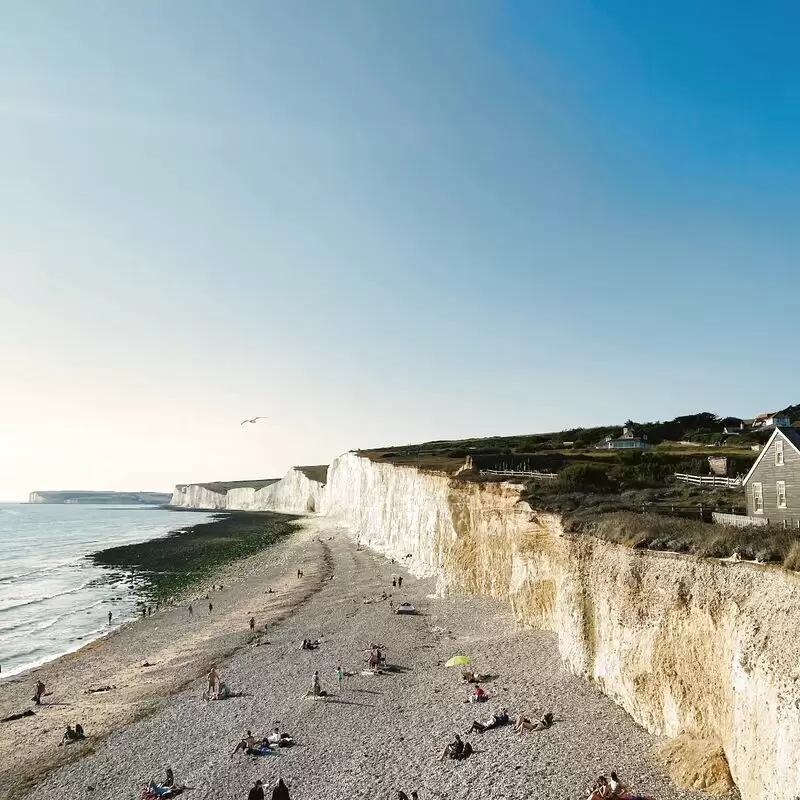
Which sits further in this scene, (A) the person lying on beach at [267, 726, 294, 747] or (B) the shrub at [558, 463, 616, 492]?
(B) the shrub at [558, 463, 616, 492]

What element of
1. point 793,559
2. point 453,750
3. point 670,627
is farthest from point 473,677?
point 793,559

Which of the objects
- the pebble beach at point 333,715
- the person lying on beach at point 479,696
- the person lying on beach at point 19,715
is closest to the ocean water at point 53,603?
the pebble beach at point 333,715

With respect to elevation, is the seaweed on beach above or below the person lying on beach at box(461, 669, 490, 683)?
below

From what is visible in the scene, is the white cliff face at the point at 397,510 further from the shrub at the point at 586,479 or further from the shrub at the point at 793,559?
the shrub at the point at 793,559

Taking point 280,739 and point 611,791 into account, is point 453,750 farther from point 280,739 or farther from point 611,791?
point 280,739

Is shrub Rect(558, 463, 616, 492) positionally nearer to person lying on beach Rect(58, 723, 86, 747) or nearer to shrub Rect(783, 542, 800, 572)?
shrub Rect(783, 542, 800, 572)

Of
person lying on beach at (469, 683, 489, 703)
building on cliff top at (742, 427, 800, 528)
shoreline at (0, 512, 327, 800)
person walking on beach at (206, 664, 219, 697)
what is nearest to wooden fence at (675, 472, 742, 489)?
building on cliff top at (742, 427, 800, 528)
